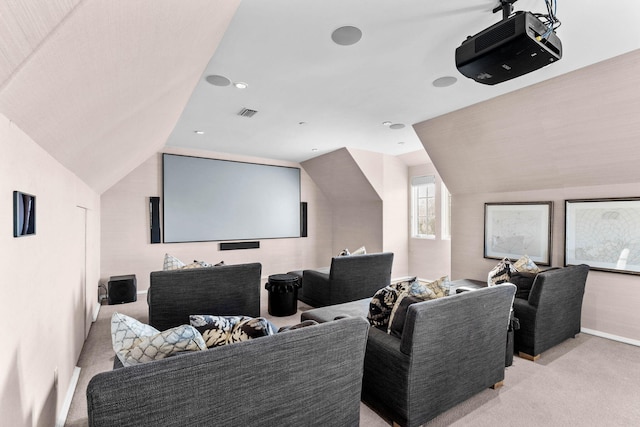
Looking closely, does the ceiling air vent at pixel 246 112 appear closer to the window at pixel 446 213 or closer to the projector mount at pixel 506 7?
the projector mount at pixel 506 7

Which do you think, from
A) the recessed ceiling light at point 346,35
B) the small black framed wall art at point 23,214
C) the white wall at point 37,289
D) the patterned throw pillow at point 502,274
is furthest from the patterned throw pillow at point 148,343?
the patterned throw pillow at point 502,274

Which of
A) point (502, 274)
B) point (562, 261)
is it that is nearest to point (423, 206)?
point (562, 261)

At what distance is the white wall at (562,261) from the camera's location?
131 inches

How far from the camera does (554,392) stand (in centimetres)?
237

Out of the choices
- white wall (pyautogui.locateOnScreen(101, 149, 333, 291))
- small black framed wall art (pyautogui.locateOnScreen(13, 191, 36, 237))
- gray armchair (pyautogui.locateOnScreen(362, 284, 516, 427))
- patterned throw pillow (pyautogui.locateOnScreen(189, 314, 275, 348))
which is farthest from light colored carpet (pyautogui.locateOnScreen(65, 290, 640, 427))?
white wall (pyautogui.locateOnScreen(101, 149, 333, 291))

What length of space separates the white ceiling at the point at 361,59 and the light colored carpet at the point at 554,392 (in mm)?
2690

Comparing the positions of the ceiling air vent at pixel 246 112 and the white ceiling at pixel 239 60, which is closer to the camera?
the white ceiling at pixel 239 60

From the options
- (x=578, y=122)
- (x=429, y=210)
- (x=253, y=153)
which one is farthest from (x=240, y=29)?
(x=429, y=210)

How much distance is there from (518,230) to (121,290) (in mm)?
5959

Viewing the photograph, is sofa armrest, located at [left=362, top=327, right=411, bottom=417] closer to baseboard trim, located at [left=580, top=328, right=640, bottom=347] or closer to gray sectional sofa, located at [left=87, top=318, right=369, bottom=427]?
gray sectional sofa, located at [left=87, top=318, right=369, bottom=427]

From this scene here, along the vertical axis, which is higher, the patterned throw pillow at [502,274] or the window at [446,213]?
the window at [446,213]

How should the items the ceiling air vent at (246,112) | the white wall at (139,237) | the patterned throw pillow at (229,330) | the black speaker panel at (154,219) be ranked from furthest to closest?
the black speaker panel at (154,219), the white wall at (139,237), the ceiling air vent at (246,112), the patterned throw pillow at (229,330)

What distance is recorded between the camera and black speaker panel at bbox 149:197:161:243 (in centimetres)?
556

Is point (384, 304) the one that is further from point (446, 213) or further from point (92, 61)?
point (446, 213)
